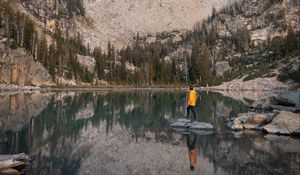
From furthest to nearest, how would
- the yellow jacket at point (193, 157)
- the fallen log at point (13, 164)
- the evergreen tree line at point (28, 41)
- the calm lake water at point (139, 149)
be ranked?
the evergreen tree line at point (28, 41)
the yellow jacket at point (193, 157)
the calm lake water at point (139, 149)
the fallen log at point (13, 164)

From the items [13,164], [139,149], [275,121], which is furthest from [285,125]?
[13,164]

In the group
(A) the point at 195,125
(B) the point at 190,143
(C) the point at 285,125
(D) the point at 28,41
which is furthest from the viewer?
(D) the point at 28,41

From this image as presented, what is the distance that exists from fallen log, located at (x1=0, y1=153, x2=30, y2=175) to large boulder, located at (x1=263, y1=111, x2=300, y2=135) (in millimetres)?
17484

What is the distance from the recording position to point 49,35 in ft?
562

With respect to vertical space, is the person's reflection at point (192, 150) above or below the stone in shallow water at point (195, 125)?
below

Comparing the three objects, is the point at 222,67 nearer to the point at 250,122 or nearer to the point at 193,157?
the point at 250,122

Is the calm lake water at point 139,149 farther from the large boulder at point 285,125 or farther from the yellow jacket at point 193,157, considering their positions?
the large boulder at point 285,125

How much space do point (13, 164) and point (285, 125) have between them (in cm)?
1863

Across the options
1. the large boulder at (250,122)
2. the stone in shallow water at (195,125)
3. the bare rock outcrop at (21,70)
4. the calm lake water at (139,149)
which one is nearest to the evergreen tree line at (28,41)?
the bare rock outcrop at (21,70)

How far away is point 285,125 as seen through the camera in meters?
25.5

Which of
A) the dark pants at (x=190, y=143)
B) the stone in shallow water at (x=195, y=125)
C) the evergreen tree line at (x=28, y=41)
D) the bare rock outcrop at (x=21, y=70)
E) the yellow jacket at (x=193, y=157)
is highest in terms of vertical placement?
the evergreen tree line at (x=28, y=41)

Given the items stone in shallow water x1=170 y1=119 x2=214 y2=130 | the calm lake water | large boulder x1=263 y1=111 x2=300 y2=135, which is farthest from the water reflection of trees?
stone in shallow water x1=170 y1=119 x2=214 y2=130

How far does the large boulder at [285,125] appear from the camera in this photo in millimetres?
24922

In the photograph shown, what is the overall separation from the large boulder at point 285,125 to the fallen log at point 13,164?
17.5 metres
